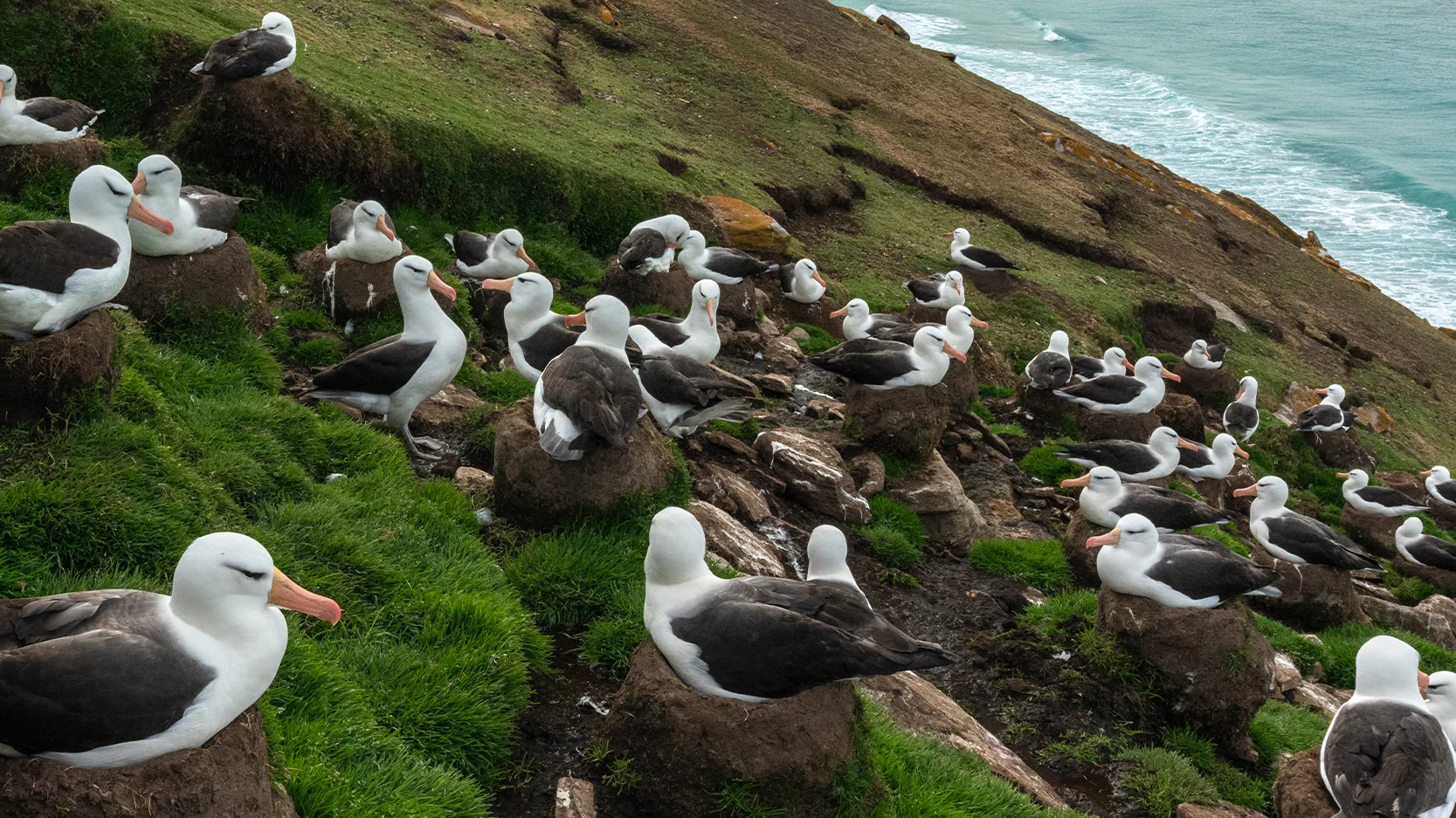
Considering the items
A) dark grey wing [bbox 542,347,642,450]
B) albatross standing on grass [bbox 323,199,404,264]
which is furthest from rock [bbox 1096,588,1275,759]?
albatross standing on grass [bbox 323,199,404,264]

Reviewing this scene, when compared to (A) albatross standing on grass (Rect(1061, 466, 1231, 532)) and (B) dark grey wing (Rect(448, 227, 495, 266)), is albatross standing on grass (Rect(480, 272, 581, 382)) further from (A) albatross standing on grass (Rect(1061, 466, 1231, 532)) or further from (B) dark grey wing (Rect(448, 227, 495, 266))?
(A) albatross standing on grass (Rect(1061, 466, 1231, 532))

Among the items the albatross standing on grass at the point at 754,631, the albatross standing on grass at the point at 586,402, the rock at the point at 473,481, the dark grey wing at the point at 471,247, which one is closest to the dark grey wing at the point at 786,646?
the albatross standing on grass at the point at 754,631

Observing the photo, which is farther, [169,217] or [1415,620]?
[1415,620]

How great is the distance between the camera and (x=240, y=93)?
11203mm

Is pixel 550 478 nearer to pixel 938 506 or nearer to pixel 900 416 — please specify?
pixel 900 416

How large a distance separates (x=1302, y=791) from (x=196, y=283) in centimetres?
879

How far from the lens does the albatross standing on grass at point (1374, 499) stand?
56.7ft

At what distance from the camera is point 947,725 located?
741 centimetres

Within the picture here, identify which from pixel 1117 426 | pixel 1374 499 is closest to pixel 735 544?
pixel 1117 426

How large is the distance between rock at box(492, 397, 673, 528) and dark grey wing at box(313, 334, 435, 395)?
1.10m

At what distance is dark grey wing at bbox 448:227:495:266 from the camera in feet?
39.0

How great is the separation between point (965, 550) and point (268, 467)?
22.8ft

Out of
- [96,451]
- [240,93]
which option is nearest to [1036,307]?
[240,93]

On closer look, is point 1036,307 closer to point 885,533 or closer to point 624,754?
point 885,533
